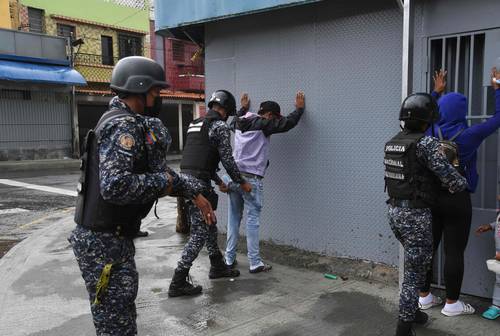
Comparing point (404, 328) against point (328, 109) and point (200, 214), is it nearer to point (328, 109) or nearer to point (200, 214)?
point (200, 214)

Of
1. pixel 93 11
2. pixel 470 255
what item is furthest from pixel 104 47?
pixel 470 255

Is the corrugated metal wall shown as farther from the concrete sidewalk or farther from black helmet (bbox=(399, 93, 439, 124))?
black helmet (bbox=(399, 93, 439, 124))

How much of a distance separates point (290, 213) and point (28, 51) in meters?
17.8

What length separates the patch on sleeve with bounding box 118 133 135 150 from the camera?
2.44 m

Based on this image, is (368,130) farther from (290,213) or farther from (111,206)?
(111,206)

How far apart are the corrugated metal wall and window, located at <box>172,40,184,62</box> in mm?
7131

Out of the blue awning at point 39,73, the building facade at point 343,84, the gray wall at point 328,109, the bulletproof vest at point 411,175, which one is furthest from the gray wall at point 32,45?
the bulletproof vest at point 411,175

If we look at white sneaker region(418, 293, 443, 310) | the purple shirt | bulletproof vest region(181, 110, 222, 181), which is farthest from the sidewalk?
white sneaker region(418, 293, 443, 310)

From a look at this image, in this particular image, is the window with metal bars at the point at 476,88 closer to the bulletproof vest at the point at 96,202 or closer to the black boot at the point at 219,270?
the black boot at the point at 219,270

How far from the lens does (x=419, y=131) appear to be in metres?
3.45

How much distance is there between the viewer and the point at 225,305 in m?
4.34

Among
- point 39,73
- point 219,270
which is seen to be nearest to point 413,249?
point 219,270

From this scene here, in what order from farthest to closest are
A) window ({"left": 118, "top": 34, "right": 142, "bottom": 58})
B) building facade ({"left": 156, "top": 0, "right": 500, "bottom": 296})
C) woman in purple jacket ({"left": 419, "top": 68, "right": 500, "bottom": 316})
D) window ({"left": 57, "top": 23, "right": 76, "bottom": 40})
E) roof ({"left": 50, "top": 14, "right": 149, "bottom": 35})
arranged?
window ({"left": 118, "top": 34, "right": 142, "bottom": 58}) → window ({"left": 57, "top": 23, "right": 76, "bottom": 40}) → roof ({"left": 50, "top": 14, "right": 149, "bottom": 35}) → building facade ({"left": 156, "top": 0, "right": 500, "bottom": 296}) → woman in purple jacket ({"left": 419, "top": 68, "right": 500, "bottom": 316})

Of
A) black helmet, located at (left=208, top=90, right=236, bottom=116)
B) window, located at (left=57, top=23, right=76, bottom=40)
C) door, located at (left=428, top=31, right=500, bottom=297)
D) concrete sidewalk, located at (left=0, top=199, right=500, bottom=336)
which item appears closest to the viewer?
concrete sidewalk, located at (left=0, top=199, right=500, bottom=336)
